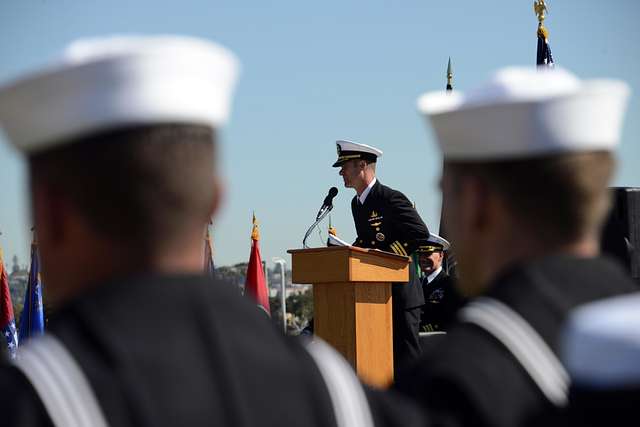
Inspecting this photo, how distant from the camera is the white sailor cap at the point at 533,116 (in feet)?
7.27

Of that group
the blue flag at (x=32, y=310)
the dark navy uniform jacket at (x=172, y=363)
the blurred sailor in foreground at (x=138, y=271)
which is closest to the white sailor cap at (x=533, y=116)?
the blurred sailor in foreground at (x=138, y=271)

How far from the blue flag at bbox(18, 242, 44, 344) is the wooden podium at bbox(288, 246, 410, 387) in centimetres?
732

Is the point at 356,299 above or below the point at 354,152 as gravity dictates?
below

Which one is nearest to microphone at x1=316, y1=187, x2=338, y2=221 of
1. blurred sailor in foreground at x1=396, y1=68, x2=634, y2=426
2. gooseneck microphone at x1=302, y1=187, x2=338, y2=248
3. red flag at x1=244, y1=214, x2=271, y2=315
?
gooseneck microphone at x1=302, y1=187, x2=338, y2=248

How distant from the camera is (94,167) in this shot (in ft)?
5.55

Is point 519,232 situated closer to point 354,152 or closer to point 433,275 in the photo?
point 354,152

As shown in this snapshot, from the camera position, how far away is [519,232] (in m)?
2.19

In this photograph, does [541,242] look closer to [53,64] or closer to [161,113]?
[161,113]

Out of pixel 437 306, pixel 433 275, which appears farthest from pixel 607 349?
pixel 433 275

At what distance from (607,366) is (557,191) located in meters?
0.82

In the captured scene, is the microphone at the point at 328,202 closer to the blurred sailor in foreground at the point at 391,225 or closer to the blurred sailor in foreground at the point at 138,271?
the blurred sailor in foreground at the point at 391,225

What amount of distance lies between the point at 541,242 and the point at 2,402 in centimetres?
116

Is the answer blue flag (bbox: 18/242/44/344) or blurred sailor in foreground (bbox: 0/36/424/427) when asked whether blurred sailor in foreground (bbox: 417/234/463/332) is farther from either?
blurred sailor in foreground (bbox: 0/36/424/427)

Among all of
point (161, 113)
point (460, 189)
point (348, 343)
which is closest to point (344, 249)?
point (348, 343)
